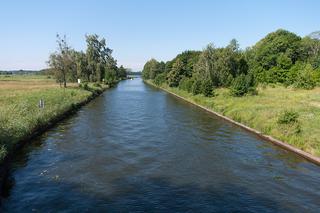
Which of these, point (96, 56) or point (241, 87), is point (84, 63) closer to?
point (96, 56)

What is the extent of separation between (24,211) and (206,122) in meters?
24.3

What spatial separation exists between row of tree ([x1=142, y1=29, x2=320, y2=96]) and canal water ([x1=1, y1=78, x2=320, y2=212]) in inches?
1046

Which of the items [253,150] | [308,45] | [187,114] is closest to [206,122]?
[187,114]

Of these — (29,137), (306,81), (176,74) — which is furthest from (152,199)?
(176,74)

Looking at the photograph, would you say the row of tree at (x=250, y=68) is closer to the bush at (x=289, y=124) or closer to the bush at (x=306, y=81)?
the bush at (x=306, y=81)

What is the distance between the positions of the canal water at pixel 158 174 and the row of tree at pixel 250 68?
87.1 ft

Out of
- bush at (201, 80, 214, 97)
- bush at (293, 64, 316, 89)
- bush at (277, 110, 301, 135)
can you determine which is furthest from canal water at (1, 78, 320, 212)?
bush at (293, 64, 316, 89)

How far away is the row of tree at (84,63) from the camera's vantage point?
68.5 metres

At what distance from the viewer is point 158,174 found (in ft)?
53.6

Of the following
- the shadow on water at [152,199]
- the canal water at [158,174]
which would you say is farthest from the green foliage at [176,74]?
the shadow on water at [152,199]

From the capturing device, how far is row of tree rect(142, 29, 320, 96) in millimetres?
56984

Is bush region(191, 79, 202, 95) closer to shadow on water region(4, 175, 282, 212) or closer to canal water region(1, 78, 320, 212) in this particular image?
canal water region(1, 78, 320, 212)

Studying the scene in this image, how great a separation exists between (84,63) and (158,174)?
98364mm

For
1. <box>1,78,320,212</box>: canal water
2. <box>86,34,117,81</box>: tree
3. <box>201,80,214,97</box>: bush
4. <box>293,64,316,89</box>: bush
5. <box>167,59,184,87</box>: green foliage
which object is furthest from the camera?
<box>86,34,117,81</box>: tree
